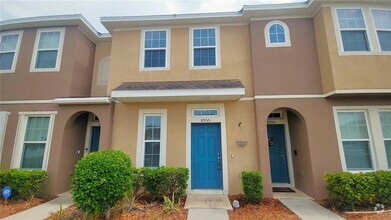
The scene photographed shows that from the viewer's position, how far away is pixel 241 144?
7168 millimetres

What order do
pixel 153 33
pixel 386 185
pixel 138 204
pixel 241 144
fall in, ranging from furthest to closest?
pixel 153 33 → pixel 241 144 → pixel 138 204 → pixel 386 185

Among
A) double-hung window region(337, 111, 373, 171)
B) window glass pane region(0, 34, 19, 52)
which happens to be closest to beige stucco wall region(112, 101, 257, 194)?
double-hung window region(337, 111, 373, 171)

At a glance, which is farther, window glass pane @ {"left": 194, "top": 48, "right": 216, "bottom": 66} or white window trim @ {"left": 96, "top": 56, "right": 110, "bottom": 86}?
white window trim @ {"left": 96, "top": 56, "right": 110, "bottom": 86}

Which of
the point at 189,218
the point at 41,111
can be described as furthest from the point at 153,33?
the point at 189,218

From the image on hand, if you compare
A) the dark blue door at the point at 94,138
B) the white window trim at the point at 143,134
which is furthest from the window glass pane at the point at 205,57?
the dark blue door at the point at 94,138

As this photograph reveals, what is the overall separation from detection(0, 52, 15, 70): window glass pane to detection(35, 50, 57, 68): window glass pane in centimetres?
121

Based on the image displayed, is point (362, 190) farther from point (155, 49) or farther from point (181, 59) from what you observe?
point (155, 49)

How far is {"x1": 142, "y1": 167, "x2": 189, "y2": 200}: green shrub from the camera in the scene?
6.16 meters

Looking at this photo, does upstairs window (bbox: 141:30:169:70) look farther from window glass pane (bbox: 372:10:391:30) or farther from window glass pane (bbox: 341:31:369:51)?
window glass pane (bbox: 372:10:391:30)

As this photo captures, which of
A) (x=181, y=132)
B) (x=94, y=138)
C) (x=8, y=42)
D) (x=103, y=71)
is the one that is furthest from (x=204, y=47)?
(x=8, y=42)

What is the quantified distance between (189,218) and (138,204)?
1822 mm

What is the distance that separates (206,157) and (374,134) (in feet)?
19.3

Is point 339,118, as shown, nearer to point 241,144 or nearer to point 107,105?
point 241,144

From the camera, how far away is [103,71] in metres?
9.38
